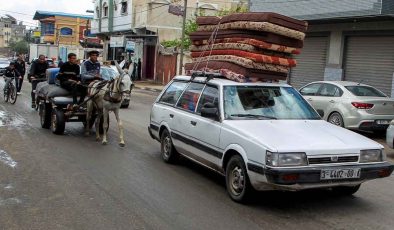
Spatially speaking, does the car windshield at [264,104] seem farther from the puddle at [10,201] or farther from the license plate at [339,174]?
the puddle at [10,201]

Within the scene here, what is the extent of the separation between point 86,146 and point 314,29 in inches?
559

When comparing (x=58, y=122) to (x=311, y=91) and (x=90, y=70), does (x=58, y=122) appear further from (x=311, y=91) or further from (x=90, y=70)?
(x=311, y=91)

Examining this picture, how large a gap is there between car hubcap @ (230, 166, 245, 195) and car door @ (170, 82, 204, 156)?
4.16 feet

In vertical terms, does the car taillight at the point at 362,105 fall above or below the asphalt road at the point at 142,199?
above

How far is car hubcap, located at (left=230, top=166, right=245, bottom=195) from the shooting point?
6.37m

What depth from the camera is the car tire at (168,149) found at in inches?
337

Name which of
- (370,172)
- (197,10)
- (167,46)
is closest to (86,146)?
(370,172)

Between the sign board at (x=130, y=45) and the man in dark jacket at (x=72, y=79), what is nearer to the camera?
the man in dark jacket at (x=72, y=79)

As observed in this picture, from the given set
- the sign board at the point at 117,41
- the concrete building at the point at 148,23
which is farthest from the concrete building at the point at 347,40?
the sign board at the point at 117,41

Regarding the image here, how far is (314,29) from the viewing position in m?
21.9

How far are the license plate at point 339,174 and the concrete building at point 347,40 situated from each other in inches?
481

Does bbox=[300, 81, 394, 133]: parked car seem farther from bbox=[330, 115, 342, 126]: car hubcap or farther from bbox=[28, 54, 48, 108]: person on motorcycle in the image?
bbox=[28, 54, 48, 108]: person on motorcycle

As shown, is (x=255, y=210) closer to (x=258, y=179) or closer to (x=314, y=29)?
(x=258, y=179)

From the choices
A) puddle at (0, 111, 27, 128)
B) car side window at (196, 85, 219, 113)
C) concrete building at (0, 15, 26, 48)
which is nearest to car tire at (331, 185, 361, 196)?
car side window at (196, 85, 219, 113)
